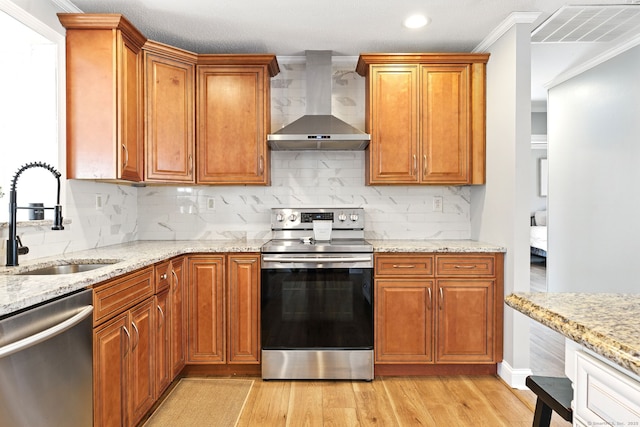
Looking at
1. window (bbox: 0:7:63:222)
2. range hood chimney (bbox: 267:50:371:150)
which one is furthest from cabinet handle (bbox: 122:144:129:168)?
range hood chimney (bbox: 267:50:371:150)

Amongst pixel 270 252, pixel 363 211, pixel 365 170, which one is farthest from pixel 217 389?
pixel 365 170

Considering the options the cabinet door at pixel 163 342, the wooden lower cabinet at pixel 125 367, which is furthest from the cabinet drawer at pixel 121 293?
the cabinet door at pixel 163 342

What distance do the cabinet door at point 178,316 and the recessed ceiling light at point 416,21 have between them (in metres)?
2.28

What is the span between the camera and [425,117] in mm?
3109

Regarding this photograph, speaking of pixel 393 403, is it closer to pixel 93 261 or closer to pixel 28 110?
pixel 93 261

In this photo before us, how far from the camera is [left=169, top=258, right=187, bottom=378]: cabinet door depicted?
262cm

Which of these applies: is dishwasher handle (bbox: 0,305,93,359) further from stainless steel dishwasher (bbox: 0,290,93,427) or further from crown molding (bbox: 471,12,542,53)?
crown molding (bbox: 471,12,542,53)

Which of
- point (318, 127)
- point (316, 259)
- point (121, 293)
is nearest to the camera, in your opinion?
point (121, 293)

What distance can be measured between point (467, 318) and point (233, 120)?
2280mm

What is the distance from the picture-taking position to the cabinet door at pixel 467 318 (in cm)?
281

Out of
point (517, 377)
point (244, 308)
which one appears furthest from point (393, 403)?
point (244, 308)

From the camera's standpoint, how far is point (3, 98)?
221cm

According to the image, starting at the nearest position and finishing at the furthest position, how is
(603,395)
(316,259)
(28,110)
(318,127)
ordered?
(603,395)
(28,110)
(316,259)
(318,127)

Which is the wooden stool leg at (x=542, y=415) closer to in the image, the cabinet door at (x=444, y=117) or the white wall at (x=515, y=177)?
the white wall at (x=515, y=177)
